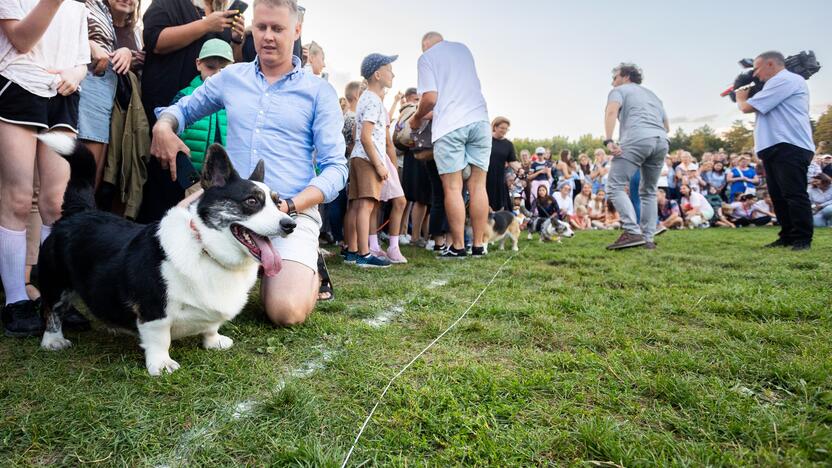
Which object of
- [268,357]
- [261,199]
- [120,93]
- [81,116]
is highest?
[120,93]

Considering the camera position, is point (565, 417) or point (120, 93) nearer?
point (565, 417)

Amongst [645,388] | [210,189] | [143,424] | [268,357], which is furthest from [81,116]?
[645,388]

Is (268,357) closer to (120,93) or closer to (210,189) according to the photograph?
(210,189)

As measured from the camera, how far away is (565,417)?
62.8 inches

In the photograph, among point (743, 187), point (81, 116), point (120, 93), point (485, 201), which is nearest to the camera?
point (81, 116)

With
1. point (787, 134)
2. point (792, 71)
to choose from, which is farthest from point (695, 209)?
point (787, 134)

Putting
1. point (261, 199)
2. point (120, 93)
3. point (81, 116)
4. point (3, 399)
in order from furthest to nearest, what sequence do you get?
point (120, 93)
point (81, 116)
point (261, 199)
point (3, 399)

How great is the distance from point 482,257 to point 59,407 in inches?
192

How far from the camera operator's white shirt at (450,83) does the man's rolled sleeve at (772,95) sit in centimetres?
357

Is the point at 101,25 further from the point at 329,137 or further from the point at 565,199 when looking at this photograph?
the point at 565,199

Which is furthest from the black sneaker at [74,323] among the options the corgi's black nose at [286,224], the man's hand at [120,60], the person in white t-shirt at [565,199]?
the person in white t-shirt at [565,199]

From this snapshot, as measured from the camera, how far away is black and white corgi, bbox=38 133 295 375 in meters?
2.03

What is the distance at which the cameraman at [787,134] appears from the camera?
5629mm

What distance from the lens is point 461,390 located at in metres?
1.78
